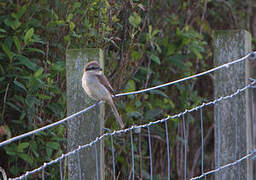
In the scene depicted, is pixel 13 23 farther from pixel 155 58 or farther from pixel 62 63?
pixel 155 58

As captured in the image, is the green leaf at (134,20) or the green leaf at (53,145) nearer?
the green leaf at (53,145)

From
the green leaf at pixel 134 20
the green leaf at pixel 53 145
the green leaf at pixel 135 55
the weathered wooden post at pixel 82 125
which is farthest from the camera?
the green leaf at pixel 135 55

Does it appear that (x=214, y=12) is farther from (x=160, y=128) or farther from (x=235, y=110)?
(x=235, y=110)

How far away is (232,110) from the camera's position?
9.66 feet

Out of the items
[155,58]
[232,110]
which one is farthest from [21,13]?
[232,110]

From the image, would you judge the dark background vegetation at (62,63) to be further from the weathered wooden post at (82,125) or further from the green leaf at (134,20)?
the weathered wooden post at (82,125)

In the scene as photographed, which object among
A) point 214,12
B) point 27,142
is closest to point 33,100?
point 27,142

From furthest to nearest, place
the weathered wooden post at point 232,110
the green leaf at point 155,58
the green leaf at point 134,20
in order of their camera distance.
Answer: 1. the green leaf at point 155,58
2. the green leaf at point 134,20
3. the weathered wooden post at point 232,110

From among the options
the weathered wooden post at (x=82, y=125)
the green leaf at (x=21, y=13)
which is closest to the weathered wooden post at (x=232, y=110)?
the weathered wooden post at (x=82, y=125)

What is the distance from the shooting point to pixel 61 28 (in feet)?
13.6

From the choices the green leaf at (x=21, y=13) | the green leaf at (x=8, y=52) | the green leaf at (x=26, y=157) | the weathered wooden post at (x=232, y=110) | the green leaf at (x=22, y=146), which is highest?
the green leaf at (x=21, y=13)

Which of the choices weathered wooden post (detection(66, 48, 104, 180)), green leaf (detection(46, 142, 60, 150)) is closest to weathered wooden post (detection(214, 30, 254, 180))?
weathered wooden post (detection(66, 48, 104, 180))

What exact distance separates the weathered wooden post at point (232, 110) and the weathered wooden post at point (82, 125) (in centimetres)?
94

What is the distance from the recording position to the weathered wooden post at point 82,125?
2365mm
